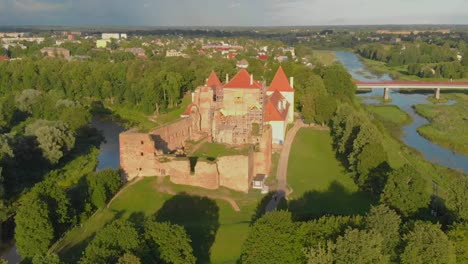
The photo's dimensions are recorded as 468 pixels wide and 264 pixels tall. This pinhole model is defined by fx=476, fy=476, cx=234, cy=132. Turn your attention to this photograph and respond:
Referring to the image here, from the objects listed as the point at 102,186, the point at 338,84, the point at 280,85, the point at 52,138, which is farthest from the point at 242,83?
the point at 338,84

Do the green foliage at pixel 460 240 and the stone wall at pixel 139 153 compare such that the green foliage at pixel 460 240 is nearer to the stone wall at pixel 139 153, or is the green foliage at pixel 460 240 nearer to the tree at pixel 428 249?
the tree at pixel 428 249

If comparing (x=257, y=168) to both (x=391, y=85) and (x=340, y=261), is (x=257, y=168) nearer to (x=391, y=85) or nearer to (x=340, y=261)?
(x=340, y=261)

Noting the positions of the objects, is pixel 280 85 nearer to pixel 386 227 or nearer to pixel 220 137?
pixel 220 137

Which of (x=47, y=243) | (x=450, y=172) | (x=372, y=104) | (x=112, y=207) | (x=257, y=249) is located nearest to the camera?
(x=257, y=249)

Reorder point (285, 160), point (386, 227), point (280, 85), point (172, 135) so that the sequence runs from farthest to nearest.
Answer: point (280, 85)
point (285, 160)
point (172, 135)
point (386, 227)

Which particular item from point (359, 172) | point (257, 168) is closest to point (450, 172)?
point (359, 172)

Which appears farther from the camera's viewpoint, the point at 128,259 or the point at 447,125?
the point at 447,125
